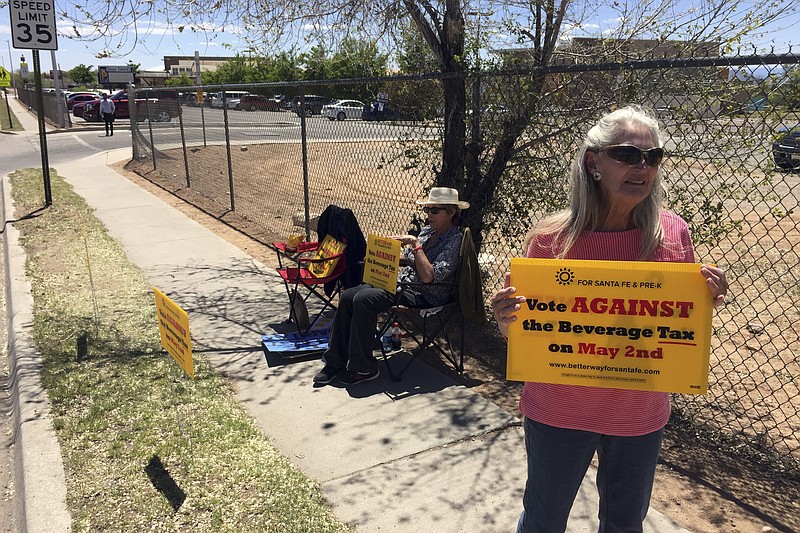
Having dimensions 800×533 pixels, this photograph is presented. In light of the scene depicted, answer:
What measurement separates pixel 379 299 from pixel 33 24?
28.8 feet

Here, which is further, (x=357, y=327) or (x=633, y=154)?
(x=357, y=327)

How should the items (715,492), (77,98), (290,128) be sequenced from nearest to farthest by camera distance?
(715,492)
(290,128)
(77,98)

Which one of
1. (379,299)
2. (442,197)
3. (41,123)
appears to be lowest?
(379,299)

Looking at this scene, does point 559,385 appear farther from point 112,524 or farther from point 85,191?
point 85,191

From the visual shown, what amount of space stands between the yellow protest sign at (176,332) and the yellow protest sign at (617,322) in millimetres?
1981

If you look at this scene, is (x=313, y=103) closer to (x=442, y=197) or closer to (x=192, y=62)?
(x=442, y=197)

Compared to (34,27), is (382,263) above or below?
below

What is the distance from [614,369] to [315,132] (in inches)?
252

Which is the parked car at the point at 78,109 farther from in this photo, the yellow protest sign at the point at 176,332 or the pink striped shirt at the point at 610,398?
the pink striped shirt at the point at 610,398

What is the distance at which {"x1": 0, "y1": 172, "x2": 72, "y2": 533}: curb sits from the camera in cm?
311

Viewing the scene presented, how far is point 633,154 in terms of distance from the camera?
203 centimetres

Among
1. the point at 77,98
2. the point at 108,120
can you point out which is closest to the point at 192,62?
the point at 108,120

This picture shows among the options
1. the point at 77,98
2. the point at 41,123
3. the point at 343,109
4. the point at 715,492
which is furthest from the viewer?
the point at 77,98

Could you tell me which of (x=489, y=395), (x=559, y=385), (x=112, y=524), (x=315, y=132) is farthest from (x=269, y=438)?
(x=315, y=132)
